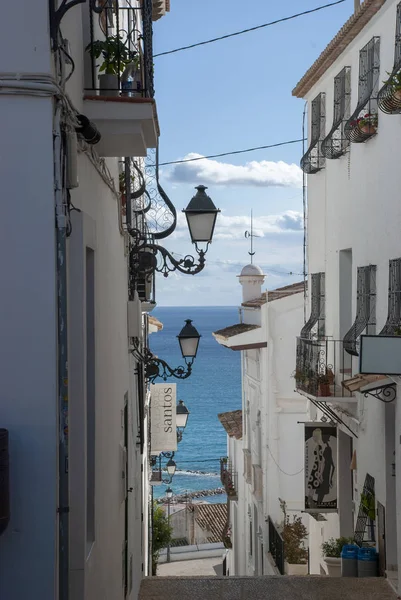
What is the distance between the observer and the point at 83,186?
22.0 ft

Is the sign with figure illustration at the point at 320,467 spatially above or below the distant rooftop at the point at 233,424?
above

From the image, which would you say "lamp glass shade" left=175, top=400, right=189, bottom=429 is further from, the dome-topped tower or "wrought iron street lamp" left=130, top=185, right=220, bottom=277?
"wrought iron street lamp" left=130, top=185, right=220, bottom=277

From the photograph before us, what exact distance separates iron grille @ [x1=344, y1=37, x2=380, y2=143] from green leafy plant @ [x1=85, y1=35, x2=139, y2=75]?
22.0ft

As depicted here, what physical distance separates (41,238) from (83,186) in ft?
5.77

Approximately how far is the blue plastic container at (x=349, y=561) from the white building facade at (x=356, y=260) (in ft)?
1.22

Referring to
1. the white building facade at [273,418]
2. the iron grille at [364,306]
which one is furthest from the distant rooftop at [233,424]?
the iron grille at [364,306]

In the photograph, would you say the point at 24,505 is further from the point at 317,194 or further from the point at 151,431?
the point at 151,431

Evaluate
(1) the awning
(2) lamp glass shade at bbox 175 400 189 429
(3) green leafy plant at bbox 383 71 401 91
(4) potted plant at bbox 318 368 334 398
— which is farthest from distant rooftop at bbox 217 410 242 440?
(3) green leafy plant at bbox 383 71 401 91

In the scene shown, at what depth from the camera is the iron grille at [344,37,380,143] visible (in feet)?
44.5

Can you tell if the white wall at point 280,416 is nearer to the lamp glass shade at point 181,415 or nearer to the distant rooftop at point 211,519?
the lamp glass shade at point 181,415

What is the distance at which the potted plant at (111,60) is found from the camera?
696 centimetres

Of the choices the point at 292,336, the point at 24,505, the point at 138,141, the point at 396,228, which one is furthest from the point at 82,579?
the point at 292,336

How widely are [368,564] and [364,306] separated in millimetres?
3827

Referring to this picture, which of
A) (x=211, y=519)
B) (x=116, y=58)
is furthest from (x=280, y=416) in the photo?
(x=211, y=519)
